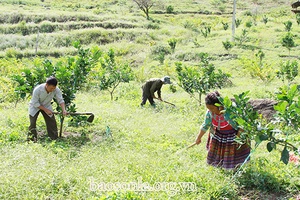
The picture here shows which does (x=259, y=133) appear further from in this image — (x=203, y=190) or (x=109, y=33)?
(x=109, y=33)

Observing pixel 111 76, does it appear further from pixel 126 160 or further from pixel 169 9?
pixel 169 9

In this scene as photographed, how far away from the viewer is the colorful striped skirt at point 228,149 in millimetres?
4605

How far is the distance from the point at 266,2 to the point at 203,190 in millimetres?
48361

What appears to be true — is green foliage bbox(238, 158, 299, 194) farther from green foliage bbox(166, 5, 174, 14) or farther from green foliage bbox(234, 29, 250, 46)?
green foliage bbox(166, 5, 174, 14)

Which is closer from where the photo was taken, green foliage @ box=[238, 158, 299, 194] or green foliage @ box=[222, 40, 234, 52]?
green foliage @ box=[238, 158, 299, 194]

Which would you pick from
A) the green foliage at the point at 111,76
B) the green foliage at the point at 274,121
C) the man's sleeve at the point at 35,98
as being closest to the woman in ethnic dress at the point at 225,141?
the green foliage at the point at 274,121

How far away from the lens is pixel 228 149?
461 cm

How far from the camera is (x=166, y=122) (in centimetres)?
749

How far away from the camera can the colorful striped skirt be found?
4.61 m

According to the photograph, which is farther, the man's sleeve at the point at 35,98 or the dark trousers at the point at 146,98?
the dark trousers at the point at 146,98

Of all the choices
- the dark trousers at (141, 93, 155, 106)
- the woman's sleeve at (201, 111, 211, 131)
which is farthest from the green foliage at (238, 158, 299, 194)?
the dark trousers at (141, 93, 155, 106)

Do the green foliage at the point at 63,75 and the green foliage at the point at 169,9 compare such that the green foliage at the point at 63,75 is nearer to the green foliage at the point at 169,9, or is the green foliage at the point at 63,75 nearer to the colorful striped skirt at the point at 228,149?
the colorful striped skirt at the point at 228,149

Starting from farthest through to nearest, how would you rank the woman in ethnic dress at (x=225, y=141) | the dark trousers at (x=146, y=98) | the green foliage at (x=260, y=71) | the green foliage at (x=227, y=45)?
the green foliage at (x=227, y=45), the green foliage at (x=260, y=71), the dark trousers at (x=146, y=98), the woman in ethnic dress at (x=225, y=141)

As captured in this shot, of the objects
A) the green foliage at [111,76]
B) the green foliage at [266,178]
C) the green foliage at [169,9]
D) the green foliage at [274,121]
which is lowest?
the green foliage at [266,178]
